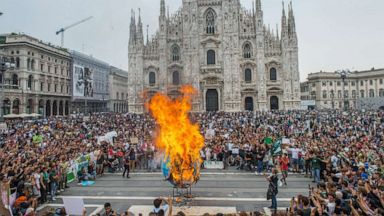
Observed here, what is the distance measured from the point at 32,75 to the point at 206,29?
30.2m

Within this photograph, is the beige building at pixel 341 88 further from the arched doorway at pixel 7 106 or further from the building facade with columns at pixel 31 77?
the arched doorway at pixel 7 106

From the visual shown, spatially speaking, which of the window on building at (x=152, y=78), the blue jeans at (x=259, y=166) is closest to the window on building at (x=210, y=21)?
the window on building at (x=152, y=78)

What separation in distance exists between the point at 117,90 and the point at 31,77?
38184mm

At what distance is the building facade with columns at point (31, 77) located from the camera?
46.5 meters

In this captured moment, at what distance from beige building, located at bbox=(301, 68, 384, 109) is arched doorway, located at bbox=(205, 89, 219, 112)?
4349 cm

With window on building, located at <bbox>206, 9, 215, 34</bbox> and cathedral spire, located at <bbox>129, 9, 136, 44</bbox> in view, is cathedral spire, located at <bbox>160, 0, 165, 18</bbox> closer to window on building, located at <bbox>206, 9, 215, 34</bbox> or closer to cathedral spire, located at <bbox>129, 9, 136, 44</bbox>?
cathedral spire, located at <bbox>129, 9, 136, 44</bbox>

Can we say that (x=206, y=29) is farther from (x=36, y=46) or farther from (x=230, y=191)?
(x=230, y=191)

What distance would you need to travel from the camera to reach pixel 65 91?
60.6m

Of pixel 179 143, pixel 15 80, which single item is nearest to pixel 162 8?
pixel 15 80

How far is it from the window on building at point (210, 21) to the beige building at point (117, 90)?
133 feet

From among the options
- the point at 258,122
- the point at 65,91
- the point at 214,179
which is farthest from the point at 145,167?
the point at 65,91

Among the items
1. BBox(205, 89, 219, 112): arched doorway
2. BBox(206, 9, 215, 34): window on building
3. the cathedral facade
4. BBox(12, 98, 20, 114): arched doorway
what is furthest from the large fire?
BBox(12, 98, 20, 114): arched doorway

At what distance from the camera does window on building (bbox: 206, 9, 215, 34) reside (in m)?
51.3

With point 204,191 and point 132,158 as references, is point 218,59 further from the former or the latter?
point 204,191
